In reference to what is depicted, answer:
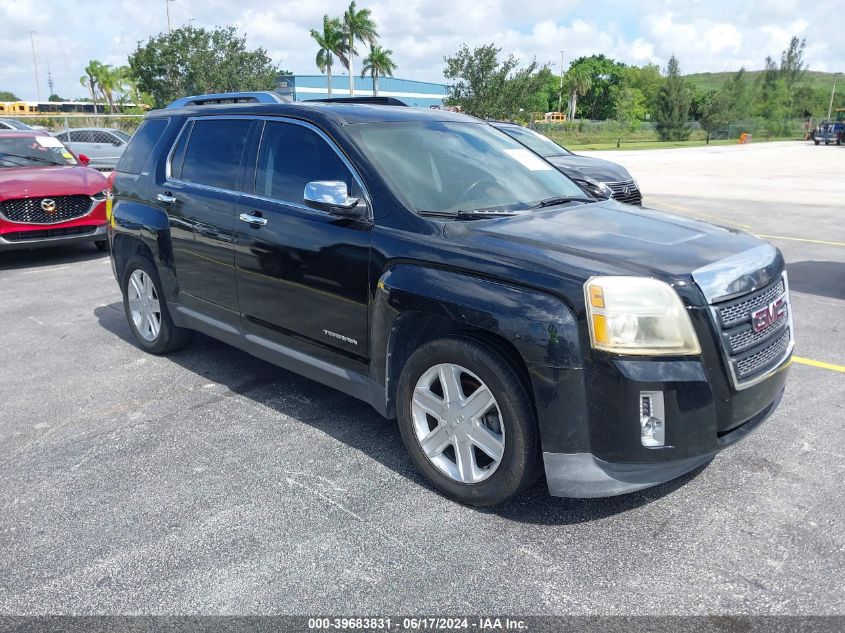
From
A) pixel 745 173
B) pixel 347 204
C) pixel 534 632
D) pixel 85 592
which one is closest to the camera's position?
pixel 534 632

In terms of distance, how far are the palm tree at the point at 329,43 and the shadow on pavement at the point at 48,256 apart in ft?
189

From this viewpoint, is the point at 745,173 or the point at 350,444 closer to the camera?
the point at 350,444

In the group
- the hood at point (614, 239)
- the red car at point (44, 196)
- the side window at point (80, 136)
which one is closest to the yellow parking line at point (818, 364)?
the hood at point (614, 239)

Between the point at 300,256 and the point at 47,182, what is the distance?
22.3 feet

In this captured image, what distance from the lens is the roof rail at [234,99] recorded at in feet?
15.6

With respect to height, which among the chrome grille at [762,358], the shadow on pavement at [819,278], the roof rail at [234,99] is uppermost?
the roof rail at [234,99]

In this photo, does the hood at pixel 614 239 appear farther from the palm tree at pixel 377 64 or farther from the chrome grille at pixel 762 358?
the palm tree at pixel 377 64

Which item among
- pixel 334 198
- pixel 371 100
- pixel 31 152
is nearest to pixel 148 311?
pixel 371 100

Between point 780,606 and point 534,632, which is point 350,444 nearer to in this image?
point 534,632

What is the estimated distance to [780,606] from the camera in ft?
8.59

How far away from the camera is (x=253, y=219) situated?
418 cm

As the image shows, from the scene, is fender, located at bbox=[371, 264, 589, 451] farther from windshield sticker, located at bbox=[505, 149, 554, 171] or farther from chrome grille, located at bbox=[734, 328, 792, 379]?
windshield sticker, located at bbox=[505, 149, 554, 171]

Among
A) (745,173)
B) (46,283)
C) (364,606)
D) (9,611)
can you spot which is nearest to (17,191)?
(46,283)

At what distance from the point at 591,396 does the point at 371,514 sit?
118cm
